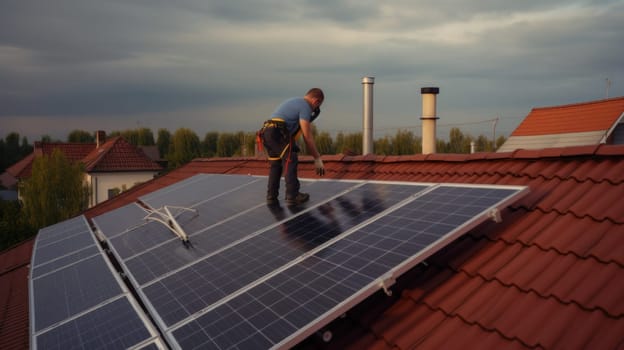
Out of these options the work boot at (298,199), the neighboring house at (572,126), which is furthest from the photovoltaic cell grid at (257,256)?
the neighboring house at (572,126)

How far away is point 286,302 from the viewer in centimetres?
312

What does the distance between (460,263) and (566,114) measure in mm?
21912

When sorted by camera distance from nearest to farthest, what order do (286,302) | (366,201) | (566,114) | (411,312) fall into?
(286,302), (411,312), (366,201), (566,114)

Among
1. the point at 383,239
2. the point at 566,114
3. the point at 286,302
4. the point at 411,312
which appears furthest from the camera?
the point at 566,114

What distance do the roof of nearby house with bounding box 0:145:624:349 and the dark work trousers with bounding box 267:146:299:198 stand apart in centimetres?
210

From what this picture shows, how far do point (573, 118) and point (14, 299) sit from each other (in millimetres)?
23329

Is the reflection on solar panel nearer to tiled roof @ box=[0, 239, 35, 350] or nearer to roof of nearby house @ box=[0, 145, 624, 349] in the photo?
roof of nearby house @ box=[0, 145, 624, 349]

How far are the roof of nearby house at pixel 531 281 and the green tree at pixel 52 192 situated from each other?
30.3 meters

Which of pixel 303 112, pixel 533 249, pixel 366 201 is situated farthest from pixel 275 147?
pixel 533 249

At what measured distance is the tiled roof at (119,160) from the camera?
42.1m

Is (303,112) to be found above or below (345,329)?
above

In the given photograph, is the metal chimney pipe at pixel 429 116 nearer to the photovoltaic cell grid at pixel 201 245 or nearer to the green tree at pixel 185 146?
the photovoltaic cell grid at pixel 201 245

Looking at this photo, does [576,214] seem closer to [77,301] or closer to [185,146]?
[77,301]

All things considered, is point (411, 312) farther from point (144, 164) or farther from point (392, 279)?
point (144, 164)
